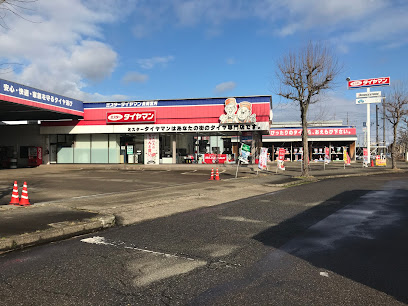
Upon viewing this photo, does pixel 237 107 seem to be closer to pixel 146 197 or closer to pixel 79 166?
pixel 79 166

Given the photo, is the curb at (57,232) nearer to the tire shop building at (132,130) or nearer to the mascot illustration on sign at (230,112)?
the mascot illustration on sign at (230,112)

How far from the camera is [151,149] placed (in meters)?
30.0

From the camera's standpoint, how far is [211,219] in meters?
8.23

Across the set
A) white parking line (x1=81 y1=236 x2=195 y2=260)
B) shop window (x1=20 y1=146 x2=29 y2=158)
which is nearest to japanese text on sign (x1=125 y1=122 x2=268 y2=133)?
shop window (x1=20 y1=146 x2=29 y2=158)

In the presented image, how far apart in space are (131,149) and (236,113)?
431 inches

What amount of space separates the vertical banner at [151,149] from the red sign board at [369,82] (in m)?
29.9

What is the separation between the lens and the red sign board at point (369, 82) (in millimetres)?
41125

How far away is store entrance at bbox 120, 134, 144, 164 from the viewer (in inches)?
1207

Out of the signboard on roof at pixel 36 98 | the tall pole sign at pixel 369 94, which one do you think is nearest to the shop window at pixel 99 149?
the signboard on roof at pixel 36 98

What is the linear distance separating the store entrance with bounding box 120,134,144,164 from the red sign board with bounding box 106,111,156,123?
179cm

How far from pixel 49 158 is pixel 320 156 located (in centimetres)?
3649

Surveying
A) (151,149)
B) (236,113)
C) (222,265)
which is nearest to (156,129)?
(151,149)

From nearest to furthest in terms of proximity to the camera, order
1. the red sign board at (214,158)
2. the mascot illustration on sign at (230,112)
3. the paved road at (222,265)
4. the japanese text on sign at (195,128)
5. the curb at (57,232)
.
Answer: the paved road at (222,265), the curb at (57,232), the japanese text on sign at (195,128), the mascot illustration on sign at (230,112), the red sign board at (214,158)

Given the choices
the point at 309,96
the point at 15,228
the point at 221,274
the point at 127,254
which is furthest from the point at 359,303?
the point at 309,96
